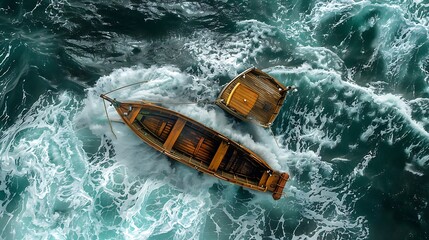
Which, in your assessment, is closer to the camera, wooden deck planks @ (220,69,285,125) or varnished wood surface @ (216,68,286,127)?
varnished wood surface @ (216,68,286,127)

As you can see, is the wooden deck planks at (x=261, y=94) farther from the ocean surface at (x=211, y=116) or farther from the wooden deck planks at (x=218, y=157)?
the wooden deck planks at (x=218, y=157)

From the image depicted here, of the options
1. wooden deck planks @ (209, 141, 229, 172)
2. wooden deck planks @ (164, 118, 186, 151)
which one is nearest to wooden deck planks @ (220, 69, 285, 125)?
wooden deck planks @ (209, 141, 229, 172)

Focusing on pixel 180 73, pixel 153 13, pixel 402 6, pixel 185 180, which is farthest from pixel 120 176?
pixel 402 6

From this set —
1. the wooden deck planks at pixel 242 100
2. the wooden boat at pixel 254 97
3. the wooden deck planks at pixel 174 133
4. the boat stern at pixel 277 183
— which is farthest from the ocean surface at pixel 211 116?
the wooden deck planks at pixel 174 133

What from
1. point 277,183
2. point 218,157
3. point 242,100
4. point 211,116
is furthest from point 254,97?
point 277,183

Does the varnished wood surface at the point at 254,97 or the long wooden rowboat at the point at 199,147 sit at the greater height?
the varnished wood surface at the point at 254,97

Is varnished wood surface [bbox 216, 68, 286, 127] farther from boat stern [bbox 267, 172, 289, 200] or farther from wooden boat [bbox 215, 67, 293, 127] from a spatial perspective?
boat stern [bbox 267, 172, 289, 200]
